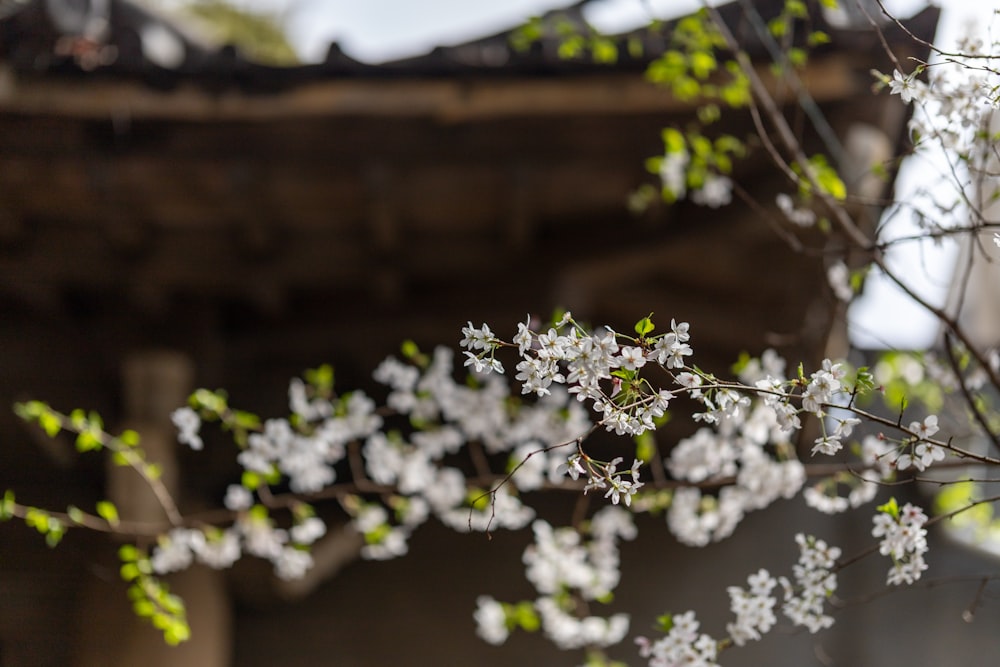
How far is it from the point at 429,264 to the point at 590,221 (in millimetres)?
610

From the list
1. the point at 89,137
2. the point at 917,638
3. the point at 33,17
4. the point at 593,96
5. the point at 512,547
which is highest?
the point at 33,17

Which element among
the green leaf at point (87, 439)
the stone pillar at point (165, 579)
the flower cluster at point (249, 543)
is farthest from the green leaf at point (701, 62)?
the stone pillar at point (165, 579)

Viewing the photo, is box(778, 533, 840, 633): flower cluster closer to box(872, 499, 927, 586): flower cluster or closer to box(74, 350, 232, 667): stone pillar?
box(872, 499, 927, 586): flower cluster

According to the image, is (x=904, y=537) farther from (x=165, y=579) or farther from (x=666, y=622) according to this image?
(x=165, y=579)

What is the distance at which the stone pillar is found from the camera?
279 cm

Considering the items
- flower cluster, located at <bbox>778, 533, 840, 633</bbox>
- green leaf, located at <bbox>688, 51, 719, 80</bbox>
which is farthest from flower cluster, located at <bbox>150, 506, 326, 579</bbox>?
green leaf, located at <bbox>688, 51, 719, 80</bbox>

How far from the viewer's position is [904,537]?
1.49 metres

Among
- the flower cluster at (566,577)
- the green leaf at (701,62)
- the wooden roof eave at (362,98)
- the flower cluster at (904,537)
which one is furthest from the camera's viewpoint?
the wooden roof eave at (362,98)

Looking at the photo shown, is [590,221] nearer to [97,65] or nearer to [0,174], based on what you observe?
[97,65]

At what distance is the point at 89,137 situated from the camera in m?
2.90

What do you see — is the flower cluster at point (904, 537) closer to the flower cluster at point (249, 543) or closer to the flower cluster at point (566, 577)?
the flower cluster at point (566, 577)

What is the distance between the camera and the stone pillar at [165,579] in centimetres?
279

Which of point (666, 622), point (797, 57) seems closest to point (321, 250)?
point (797, 57)

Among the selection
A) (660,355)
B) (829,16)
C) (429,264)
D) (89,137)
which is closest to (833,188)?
(829,16)
